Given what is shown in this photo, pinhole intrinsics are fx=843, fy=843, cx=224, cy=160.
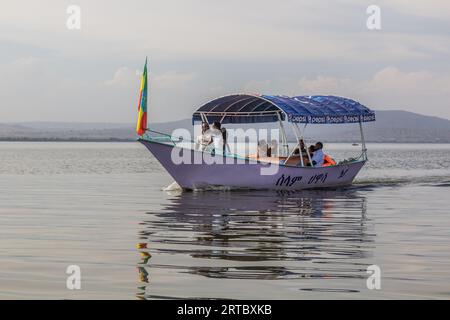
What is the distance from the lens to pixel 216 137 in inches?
1158

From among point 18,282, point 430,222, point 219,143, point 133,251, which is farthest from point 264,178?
point 18,282

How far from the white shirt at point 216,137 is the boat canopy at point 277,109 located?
238 centimetres

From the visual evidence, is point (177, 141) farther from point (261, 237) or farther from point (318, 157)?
point (261, 237)

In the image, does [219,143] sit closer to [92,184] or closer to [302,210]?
[302,210]

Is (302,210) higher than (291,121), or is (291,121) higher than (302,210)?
(291,121)

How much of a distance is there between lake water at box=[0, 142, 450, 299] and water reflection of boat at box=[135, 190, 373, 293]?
2 cm

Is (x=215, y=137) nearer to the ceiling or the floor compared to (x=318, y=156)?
nearer to the ceiling

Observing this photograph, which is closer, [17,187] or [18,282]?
[18,282]

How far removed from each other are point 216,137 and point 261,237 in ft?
42.6
